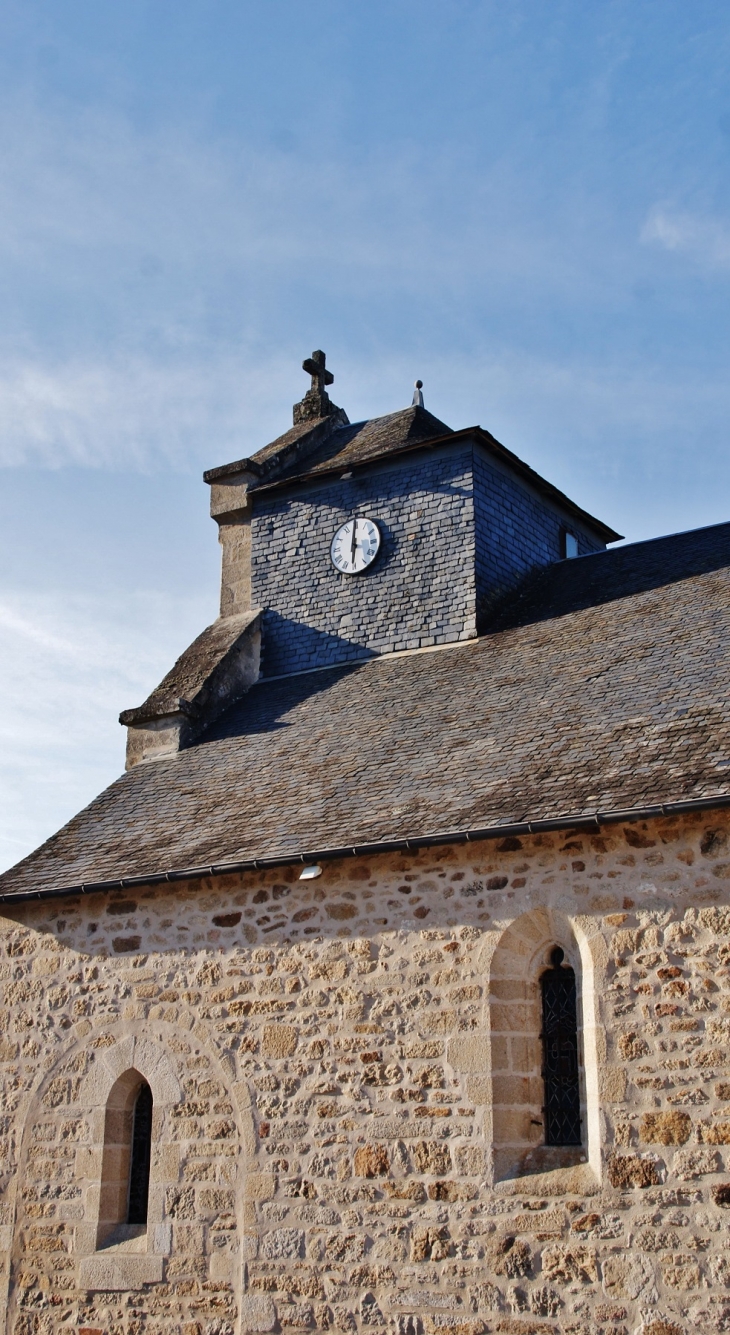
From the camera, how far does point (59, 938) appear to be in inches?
422

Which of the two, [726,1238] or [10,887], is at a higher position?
[10,887]

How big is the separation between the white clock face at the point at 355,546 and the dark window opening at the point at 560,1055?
6.68 metres

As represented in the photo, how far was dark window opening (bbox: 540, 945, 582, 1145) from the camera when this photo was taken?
8.40 meters

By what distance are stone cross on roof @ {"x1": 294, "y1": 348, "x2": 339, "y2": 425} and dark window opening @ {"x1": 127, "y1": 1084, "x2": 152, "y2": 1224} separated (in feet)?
31.6

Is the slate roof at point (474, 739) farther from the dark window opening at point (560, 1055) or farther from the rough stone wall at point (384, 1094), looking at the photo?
the dark window opening at point (560, 1055)

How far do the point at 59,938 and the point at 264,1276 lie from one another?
318cm

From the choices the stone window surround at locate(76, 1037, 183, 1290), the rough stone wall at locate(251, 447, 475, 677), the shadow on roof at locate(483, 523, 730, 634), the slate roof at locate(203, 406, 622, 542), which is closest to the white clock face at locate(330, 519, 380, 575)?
the rough stone wall at locate(251, 447, 475, 677)

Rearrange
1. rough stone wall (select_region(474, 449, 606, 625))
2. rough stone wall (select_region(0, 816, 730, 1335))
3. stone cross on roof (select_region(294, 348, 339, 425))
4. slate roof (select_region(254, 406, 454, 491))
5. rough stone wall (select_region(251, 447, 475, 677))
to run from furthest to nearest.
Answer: stone cross on roof (select_region(294, 348, 339, 425)) → slate roof (select_region(254, 406, 454, 491)) → rough stone wall (select_region(474, 449, 606, 625)) → rough stone wall (select_region(251, 447, 475, 677)) → rough stone wall (select_region(0, 816, 730, 1335))

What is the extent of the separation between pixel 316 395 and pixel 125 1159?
34.0ft

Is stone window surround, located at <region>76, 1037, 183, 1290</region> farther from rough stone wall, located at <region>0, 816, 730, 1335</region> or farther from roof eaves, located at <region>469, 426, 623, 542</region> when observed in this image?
roof eaves, located at <region>469, 426, 623, 542</region>

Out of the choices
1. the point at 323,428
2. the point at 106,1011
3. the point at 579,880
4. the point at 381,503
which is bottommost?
the point at 106,1011

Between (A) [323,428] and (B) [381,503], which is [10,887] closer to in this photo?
(B) [381,503]

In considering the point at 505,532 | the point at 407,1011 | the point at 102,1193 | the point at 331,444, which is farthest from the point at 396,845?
the point at 331,444

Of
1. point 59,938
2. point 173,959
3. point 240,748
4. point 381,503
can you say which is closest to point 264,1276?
point 173,959
